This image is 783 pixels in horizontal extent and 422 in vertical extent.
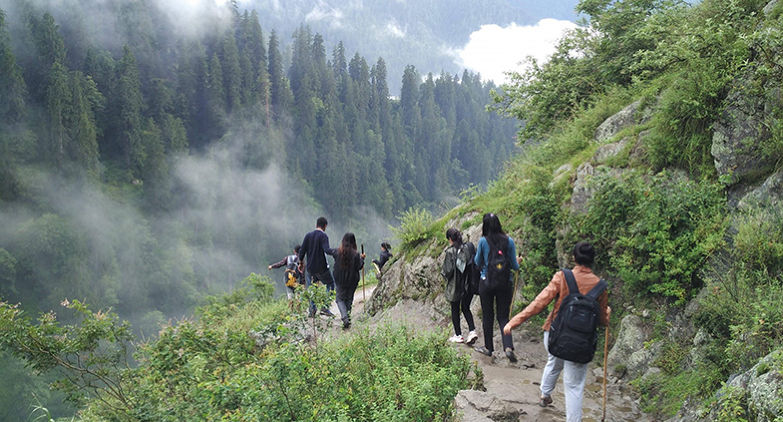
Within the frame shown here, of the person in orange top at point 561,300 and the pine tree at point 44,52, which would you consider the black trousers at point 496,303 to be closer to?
the person in orange top at point 561,300

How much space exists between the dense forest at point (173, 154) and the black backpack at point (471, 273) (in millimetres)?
45687

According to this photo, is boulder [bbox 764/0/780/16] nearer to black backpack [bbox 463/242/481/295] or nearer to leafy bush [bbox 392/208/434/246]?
black backpack [bbox 463/242/481/295]

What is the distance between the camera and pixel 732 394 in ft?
11.8

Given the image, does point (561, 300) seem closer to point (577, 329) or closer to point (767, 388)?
point (577, 329)

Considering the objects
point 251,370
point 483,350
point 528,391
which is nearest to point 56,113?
point 483,350

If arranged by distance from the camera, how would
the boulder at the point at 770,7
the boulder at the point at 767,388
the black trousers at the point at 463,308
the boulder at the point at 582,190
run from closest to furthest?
the boulder at the point at 767,388
the boulder at the point at 770,7
the black trousers at the point at 463,308
the boulder at the point at 582,190

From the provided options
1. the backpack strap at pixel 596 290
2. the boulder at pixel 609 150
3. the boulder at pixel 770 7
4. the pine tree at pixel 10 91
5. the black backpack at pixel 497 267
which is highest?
the pine tree at pixel 10 91

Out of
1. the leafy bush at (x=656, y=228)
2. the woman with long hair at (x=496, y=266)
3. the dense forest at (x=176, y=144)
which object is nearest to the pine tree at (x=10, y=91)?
the dense forest at (x=176, y=144)

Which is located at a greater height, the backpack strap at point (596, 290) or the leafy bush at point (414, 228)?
the leafy bush at point (414, 228)

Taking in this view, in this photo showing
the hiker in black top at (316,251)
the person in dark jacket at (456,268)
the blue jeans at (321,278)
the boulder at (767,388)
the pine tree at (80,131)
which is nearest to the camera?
the boulder at (767,388)

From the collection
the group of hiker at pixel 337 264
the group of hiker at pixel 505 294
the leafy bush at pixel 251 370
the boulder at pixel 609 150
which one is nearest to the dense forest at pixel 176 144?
the group of hiker at pixel 337 264

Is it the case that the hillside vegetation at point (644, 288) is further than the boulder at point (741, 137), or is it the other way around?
the boulder at point (741, 137)

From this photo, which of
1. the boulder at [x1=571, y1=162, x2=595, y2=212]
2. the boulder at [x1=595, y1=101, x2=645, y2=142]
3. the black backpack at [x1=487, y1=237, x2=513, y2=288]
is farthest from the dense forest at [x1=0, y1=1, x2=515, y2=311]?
the black backpack at [x1=487, y1=237, x2=513, y2=288]

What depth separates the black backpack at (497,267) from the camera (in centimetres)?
595
